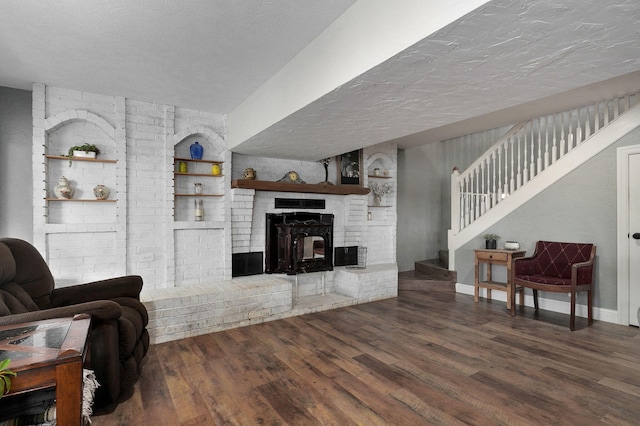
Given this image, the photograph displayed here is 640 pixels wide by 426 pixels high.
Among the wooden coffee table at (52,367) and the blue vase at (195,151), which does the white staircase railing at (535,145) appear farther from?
the wooden coffee table at (52,367)

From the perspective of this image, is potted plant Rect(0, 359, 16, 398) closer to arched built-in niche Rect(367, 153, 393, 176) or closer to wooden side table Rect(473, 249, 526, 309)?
wooden side table Rect(473, 249, 526, 309)

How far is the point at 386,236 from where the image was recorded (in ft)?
18.9

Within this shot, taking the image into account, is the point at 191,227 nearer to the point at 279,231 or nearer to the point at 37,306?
the point at 279,231

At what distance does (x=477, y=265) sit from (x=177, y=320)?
4011 millimetres

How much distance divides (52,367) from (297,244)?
3.38 m

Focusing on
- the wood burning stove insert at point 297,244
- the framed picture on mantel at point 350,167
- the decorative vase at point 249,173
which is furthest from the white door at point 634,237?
the decorative vase at point 249,173

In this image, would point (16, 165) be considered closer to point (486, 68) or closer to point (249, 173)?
point (249, 173)

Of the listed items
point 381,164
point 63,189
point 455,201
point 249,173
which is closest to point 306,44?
point 249,173

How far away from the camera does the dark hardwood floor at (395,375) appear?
204 cm

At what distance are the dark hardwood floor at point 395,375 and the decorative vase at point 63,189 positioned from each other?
77.1 inches

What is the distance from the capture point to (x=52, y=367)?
1229mm

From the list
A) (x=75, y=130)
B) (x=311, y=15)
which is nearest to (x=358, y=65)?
(x=311, y=15)

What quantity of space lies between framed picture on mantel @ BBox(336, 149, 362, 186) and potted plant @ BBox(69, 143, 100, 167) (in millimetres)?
3239

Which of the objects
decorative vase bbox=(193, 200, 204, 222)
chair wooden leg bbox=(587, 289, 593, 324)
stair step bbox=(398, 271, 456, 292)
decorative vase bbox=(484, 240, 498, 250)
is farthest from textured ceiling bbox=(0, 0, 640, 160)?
stair step bbox=(398, 271, 456, 292)
